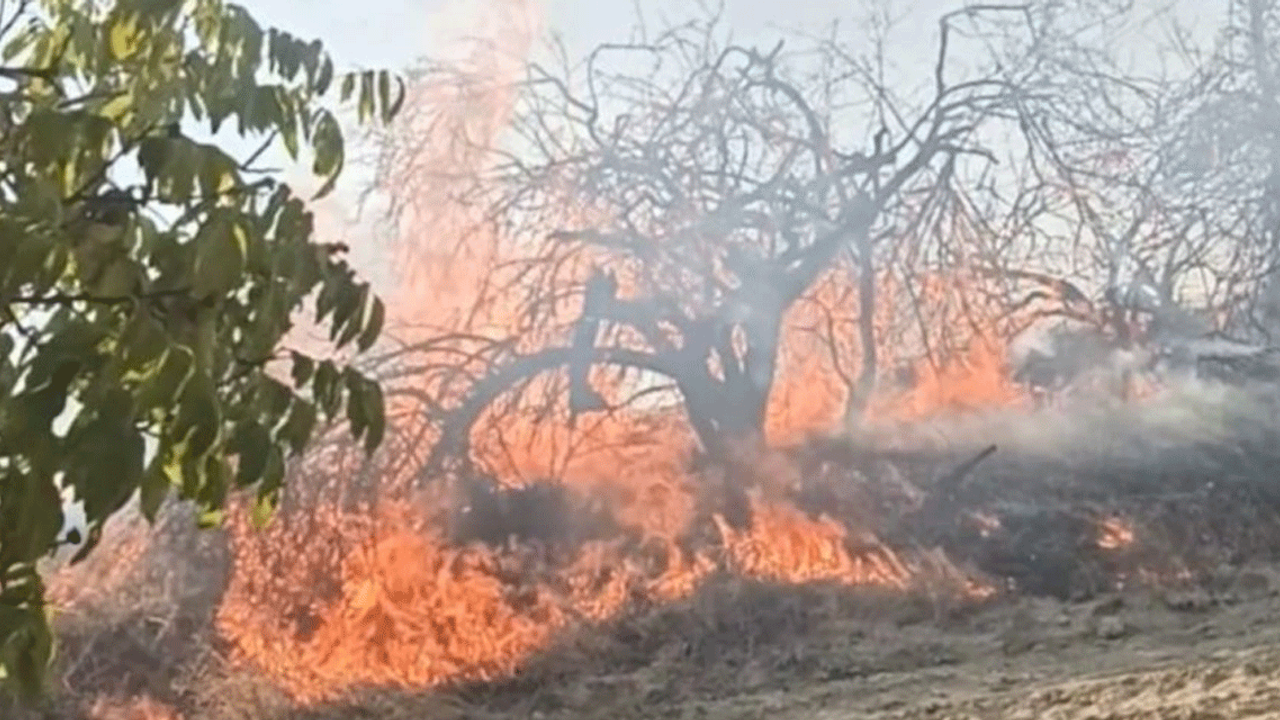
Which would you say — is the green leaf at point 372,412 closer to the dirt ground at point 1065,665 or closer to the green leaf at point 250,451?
the green leaf at point 250,451

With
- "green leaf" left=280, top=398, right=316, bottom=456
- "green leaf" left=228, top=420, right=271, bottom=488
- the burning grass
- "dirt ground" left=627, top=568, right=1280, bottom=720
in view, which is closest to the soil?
"dirt ground" left=627, top=568, right=1280, bottom=720

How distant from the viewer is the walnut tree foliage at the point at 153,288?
1.00 meters

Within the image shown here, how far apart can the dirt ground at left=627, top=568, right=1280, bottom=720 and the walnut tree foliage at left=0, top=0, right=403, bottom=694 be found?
11.7 feet

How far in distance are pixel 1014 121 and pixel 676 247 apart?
2.39m

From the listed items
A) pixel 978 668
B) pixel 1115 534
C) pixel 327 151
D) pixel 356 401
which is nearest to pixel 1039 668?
pixel 978 668

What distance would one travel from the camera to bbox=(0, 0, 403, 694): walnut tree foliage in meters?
1.00

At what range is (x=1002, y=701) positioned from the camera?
16.8 ft

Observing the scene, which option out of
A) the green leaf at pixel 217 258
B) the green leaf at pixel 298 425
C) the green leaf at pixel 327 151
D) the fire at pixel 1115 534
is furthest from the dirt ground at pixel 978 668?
the green leaf at pixel 217 258

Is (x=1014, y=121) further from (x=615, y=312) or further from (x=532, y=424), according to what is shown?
(x=532, y=424)

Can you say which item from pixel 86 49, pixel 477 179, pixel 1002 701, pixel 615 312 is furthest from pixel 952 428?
pixel 86 49

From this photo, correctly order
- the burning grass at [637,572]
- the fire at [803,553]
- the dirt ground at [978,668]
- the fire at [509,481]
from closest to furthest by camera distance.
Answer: the dirt ground at [978,668] < the burning grass at [637,572] < the fire at [509,481] < the fire at [803,553]

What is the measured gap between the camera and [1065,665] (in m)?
5.87

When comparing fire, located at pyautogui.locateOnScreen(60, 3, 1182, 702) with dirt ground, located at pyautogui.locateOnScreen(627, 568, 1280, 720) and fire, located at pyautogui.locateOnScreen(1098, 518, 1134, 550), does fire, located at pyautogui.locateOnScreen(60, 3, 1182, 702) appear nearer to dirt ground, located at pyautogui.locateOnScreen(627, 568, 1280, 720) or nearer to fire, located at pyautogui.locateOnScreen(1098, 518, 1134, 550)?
fire, located at pyautogui.locateOnScreen(1098, 518, 1134, 550)

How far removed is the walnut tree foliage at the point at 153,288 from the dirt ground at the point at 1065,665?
11.7 feet
